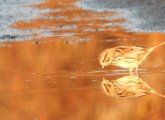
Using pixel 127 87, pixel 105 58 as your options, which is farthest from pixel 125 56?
pixel 127 87

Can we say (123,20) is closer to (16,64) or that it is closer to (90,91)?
(16,64)

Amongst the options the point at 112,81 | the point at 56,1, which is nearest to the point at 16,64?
the point at 112,81

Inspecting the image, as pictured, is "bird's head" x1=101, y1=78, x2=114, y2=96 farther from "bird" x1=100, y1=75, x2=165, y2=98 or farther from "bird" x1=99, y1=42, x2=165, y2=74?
"bird" x1=99, y1=42, x2=165, y2=74

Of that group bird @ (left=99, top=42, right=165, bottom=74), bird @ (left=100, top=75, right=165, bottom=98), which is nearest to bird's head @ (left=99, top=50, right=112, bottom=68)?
bird @ (left=99, top=42, right=165, bottom=74)

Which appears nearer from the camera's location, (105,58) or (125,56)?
(125,56)

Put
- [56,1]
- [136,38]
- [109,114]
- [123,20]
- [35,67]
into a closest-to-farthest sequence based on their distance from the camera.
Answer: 1. [109,114]
2. [35,67]
3. [136,38]
4. [123,20]
5. [56,1]

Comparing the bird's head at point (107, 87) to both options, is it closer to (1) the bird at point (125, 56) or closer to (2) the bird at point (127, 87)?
(2) the bird at point (127, 87)

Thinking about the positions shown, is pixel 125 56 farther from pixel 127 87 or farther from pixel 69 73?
pixel 127 87
